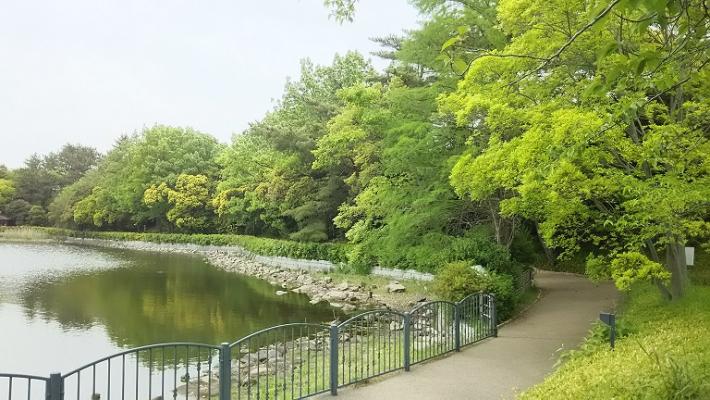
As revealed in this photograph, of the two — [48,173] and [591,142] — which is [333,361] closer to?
[591,142]

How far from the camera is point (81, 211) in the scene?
2173 inches

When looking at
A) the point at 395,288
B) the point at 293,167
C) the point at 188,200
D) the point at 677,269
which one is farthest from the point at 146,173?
the point at 677,269

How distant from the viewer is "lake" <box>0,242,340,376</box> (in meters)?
13.3

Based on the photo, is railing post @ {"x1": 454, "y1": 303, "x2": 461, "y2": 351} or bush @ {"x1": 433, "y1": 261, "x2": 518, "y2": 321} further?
bush @ {"x1": 433, "y1": 261, "x2": 518, "y2": 321}

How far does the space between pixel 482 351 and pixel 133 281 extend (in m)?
20.9

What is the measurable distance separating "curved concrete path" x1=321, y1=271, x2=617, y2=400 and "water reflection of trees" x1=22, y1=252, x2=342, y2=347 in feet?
24.4

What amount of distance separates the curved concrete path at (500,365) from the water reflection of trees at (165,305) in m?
7.43

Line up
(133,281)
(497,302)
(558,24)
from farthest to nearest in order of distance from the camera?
1. (133,281)
2. (497,302)
3. (558,24)

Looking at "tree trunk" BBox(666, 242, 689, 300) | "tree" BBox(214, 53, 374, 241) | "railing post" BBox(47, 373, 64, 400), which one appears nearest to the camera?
"railing post" BBox(47, 373, 64, 400)

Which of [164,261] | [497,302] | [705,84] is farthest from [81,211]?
[705,84]

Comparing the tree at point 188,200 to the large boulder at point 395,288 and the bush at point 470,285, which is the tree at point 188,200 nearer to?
the large boulder at point 395,288

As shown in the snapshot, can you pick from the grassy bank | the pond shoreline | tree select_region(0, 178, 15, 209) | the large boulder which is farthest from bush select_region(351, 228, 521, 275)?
tree select_region(0, 178, 15, 209)

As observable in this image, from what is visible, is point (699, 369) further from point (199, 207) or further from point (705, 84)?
point (199, 207)

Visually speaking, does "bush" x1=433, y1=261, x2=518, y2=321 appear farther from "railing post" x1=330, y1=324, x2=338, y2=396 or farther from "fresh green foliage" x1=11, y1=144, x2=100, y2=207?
"fresh green foliage" x1=11, y1=144, x2=100, y2=207
